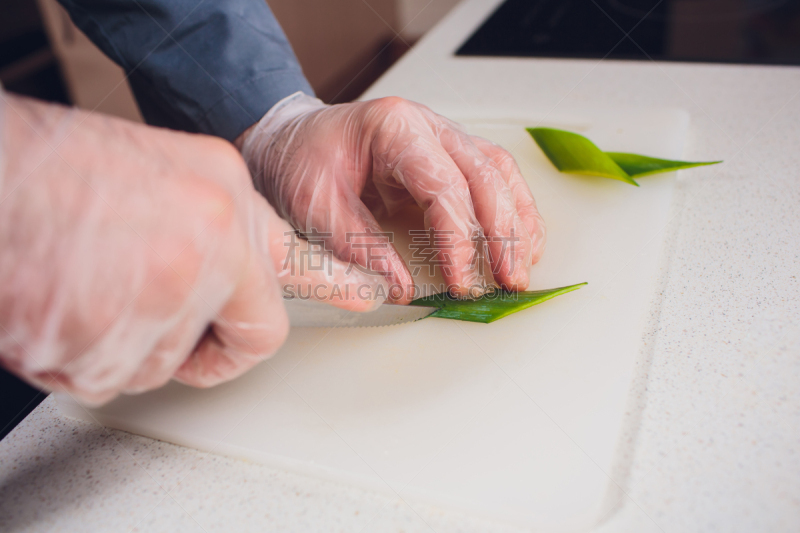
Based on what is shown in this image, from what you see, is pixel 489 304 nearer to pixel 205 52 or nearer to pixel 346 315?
pixel 346 315

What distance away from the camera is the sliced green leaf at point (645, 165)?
84 cm

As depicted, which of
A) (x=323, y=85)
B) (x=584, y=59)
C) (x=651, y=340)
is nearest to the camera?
(x=651, y=340)

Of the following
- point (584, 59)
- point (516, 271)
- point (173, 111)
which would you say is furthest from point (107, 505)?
point (584, 59)

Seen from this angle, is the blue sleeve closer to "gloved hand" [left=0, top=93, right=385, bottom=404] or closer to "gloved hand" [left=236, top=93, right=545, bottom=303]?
"gloved hand" [left=236, top=93, right=545, bottom=303]

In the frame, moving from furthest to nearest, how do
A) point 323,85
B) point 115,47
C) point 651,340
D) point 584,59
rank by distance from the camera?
point 323,85 < point 584,59 < point 115,47 < point 651,340

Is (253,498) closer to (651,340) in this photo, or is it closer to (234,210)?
(234,210)

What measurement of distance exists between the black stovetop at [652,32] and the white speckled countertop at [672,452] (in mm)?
612

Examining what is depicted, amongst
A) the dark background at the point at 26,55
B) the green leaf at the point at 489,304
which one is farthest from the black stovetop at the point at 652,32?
the dark background at the point at 26,55

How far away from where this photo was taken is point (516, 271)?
68 cm

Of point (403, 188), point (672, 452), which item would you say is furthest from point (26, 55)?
point (672, 452)

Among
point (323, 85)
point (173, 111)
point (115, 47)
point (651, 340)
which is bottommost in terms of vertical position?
point (323, 85)

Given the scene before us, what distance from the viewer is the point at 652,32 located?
4.29 feet

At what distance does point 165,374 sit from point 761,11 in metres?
1.57

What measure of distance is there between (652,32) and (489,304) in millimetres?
1037
